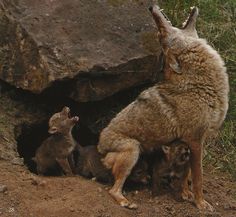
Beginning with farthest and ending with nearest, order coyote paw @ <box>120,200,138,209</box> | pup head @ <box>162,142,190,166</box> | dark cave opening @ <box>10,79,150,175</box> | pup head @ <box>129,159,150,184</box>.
Answer: 1. dark cave opening @ <box>10,79,150,175</box>
2. pup head @ <box>129,159,150,184</box>
3. pup head @ <box>162,142,190,166</box>
4. coyote paw @ <box>120,200,138,209</box>

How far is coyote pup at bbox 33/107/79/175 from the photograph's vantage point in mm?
7906

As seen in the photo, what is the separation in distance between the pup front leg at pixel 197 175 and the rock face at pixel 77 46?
140cm

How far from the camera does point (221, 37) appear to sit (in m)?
10.8

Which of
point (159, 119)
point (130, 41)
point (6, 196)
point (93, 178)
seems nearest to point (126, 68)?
point (130, 41)

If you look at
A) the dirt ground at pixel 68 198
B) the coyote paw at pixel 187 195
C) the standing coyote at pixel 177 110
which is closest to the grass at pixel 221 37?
the dirt ground at pixel 68 198

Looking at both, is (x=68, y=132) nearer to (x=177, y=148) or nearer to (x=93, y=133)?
(x=93, y=133)

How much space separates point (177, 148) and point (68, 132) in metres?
1.39

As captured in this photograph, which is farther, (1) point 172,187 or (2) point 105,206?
(1) point 172,187

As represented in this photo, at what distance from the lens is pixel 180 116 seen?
7.34m

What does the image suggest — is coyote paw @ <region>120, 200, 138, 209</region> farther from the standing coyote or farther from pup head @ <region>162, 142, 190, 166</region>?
pup head @ <region>162, 142, 190, 166</region>

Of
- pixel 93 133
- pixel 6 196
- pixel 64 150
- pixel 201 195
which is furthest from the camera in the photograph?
pixel 93 133

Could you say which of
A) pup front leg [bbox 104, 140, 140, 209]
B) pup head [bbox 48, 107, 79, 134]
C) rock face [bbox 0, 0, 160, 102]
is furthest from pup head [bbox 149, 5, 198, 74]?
pup head [bbox 48, 107, 79, 134]

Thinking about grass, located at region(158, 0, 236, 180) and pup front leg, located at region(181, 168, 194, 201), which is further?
grass, located at region(158, 0, 236, 180)

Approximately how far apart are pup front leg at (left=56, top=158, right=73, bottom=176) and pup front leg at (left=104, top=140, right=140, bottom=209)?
71 centimetres
